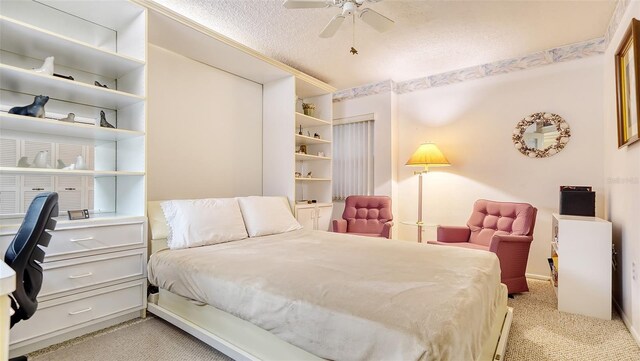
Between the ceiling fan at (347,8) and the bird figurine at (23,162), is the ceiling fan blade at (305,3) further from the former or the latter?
the bird figurine at (23,162)

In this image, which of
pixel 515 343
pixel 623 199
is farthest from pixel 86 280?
pixel 623 199

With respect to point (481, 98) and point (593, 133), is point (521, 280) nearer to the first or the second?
point (593, 133)

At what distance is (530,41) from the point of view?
3.29m

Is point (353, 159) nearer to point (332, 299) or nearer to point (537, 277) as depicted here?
point (537, 277)

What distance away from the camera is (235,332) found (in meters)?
1.70

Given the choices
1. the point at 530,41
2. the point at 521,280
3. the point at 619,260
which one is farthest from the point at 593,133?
the point at 521,280

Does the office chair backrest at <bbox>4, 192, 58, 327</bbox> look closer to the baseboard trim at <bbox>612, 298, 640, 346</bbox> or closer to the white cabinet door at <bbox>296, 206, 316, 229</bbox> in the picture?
the white cabinet door at <bbox>296, 206, 316, 229</bbox>

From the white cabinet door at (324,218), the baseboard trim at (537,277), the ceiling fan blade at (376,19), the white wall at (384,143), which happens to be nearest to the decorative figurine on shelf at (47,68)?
the ceiling fan blade at (376,19)

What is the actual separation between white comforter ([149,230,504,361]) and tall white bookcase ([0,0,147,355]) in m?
0.36

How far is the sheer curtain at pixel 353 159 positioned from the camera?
187 inches

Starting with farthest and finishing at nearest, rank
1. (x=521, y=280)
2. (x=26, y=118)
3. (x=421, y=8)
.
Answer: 1. (x=521, y=280)
2. (x=421, y=8)
3. (x=26, y=118)

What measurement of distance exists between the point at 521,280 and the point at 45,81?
4.20m

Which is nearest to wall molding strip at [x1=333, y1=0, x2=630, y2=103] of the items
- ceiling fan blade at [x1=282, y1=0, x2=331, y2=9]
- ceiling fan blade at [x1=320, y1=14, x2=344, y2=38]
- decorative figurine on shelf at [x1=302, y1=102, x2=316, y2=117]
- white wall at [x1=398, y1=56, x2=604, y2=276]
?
white wall at [x1=398, y1=56, x2=604, y2=276]

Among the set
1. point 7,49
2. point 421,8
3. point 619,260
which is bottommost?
point 619,260
